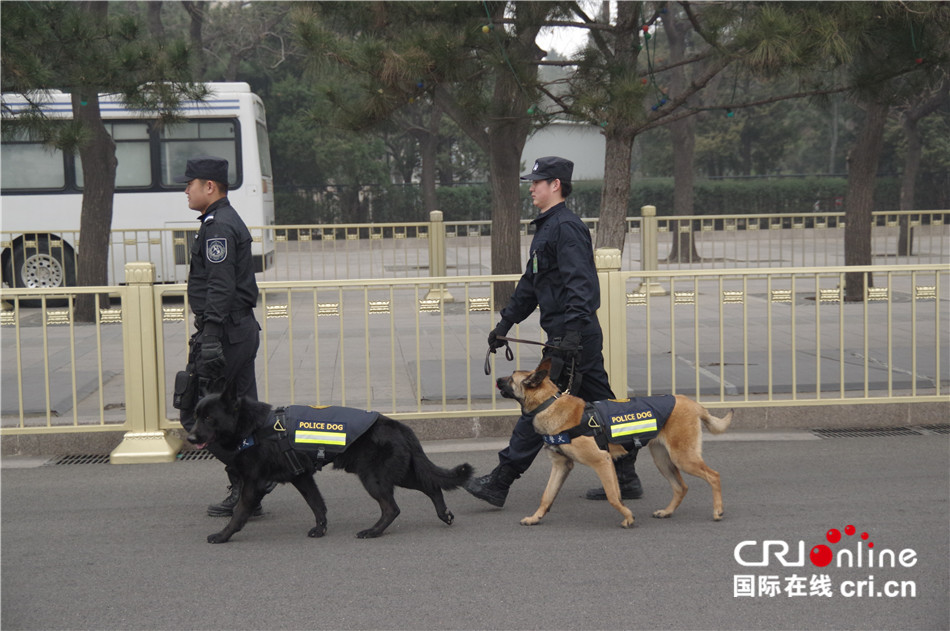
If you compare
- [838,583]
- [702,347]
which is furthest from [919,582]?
[702,347]

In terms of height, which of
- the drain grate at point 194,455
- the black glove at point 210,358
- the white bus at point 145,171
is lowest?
the drain grate at point 194,455

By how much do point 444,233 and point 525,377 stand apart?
11.8 m

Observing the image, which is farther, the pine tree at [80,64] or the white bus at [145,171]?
the white bus at [145,171]

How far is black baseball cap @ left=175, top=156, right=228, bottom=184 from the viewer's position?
214 inches

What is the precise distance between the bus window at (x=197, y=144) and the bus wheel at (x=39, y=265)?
2.31 meters

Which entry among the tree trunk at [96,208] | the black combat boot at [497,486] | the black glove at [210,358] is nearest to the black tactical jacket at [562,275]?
the black combat boot at [497,486]

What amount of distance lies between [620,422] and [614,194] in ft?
15.5

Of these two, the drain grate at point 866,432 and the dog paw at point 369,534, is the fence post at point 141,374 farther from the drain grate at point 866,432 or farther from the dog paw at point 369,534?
the drain grate at point 866,432

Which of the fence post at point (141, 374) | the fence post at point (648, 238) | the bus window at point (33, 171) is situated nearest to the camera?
the fence post at point (141, 374)

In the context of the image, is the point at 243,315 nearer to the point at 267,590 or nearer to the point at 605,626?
the point at 267,590

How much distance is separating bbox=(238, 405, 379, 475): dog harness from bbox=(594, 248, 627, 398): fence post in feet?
8.19

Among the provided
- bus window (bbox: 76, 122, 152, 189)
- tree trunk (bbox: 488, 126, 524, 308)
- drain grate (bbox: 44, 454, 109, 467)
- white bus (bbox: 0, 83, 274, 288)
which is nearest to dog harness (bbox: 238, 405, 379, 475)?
drain grate (bbox: 44, 454, 109, 467)

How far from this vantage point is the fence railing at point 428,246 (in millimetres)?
17016

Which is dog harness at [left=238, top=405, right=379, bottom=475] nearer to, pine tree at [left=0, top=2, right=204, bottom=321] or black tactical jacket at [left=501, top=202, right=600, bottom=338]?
black tactical jacket at [left=501, top=202, right=600, bottom=338]
